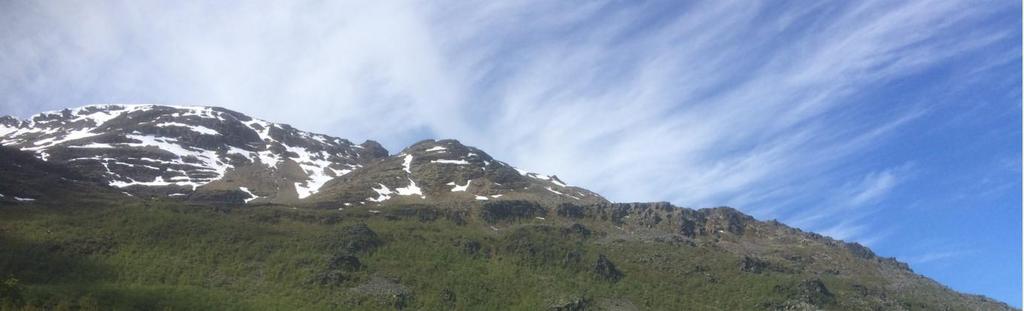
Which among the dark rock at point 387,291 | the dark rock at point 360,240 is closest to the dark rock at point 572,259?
the dark rock at point 387,291

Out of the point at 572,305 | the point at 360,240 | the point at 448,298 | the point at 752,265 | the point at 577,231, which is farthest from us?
the point at 577,231

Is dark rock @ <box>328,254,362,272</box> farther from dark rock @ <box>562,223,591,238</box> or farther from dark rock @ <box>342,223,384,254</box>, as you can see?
dark rock @ <box>562,223,591,238</box>

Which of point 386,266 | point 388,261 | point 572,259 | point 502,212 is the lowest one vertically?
point 386,266

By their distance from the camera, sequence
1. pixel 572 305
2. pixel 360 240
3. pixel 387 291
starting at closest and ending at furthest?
1. pixel 387 291
2. pixel 572 305
3. pixel 360 240

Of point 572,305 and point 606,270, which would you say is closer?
point 572,305

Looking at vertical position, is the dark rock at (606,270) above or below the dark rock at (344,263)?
above

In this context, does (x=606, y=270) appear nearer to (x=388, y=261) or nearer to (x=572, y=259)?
(x=572, y=259)

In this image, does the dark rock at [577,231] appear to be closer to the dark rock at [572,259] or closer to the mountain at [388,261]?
the mountain at [388,261]

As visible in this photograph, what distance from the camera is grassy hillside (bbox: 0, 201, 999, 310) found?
12269 centimetres

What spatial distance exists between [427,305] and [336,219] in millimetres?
49487

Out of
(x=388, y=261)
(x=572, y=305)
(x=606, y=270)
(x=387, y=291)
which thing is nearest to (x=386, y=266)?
(x=388, y=261)

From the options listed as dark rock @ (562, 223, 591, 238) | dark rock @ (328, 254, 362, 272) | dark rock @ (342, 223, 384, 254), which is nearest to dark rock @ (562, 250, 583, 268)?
dark rock @ (562, 223, 591, 238)

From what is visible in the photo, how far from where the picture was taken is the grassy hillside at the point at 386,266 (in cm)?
12269

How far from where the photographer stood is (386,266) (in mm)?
150250
